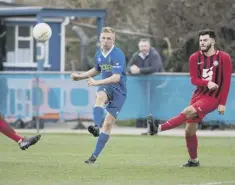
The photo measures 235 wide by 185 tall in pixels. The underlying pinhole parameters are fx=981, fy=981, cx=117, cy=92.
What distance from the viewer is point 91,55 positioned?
29.9 metres

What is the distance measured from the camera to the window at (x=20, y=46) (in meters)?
28.2

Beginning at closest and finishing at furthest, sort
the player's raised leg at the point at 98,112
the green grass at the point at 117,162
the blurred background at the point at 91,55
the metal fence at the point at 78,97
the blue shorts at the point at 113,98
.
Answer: the green grass at the point at 117,162, the player's raised leg at the point at 98,112, the blue shorts at the point at 113,98, the metal fence at the point at 78,97, the blurred background at the point at 91,55

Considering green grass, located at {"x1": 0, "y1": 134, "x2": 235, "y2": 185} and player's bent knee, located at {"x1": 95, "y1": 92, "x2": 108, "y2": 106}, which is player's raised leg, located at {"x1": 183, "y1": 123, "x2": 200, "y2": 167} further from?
player's bent knee, located at {"x1": 95, "y1": 92, "x2": 108, "y2": 106}

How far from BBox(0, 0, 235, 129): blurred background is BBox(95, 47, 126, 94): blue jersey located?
8.00 metres

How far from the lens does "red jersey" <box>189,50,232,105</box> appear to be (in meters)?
13.7

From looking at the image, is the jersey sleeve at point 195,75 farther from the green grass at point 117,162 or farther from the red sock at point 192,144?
the green grass at point 117,162

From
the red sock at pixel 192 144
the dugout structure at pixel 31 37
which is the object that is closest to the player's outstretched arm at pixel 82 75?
the red sock at pixel 192 144

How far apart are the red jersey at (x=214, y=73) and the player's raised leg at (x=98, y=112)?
1406 millimetres

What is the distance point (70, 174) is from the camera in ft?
41.3

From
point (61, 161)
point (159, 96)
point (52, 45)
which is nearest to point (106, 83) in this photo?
point (61, 161)

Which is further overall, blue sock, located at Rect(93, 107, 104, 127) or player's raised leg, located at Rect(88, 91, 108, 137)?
blue sock, located at Rect(93, 107, 104, 127)

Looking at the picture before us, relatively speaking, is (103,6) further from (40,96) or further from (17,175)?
(17,175)

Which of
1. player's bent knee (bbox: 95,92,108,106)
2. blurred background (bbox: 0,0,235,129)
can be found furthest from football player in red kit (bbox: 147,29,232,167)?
blurred background (bbox: 0,0,235,129)

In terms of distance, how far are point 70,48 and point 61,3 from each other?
1.90m
